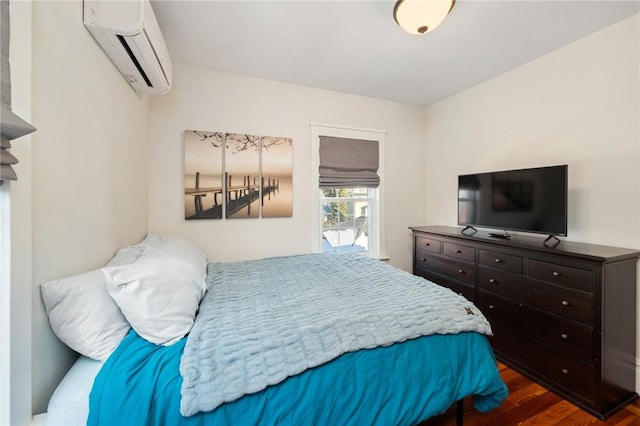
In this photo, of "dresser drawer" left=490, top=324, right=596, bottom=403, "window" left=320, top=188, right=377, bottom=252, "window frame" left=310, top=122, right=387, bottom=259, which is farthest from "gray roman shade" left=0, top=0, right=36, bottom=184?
"dresser drawer" left=490, top=324, right=596, bottom=403

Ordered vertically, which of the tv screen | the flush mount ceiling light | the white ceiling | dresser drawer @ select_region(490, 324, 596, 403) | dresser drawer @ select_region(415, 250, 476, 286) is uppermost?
the white ceiling

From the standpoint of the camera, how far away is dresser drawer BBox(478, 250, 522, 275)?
6.75 ft

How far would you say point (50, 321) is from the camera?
3.18 feet

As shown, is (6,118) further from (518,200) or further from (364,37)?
(518,200)

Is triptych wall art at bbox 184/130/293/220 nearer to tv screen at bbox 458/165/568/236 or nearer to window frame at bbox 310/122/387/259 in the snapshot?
window frame at bbox 310/122/387/259

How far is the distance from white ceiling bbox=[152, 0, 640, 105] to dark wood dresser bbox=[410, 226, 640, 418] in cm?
166

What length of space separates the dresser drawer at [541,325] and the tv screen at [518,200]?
0.63 metres

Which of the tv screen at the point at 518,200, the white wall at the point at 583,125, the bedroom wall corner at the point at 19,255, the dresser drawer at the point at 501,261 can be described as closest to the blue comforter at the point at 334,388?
the bedroom wall corner at the point at 19,255

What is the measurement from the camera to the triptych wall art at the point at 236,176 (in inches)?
98.8

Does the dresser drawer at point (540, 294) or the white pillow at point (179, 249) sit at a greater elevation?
the white pillow at point (179, 249)

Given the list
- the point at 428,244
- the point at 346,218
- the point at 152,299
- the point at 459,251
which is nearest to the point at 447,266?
the point at 459,251

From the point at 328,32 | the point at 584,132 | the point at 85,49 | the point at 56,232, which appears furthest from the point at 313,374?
the point at 584,132

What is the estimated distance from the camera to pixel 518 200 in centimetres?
223

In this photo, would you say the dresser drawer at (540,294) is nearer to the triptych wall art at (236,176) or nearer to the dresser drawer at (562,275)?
the dresser drawer at (562,275)
